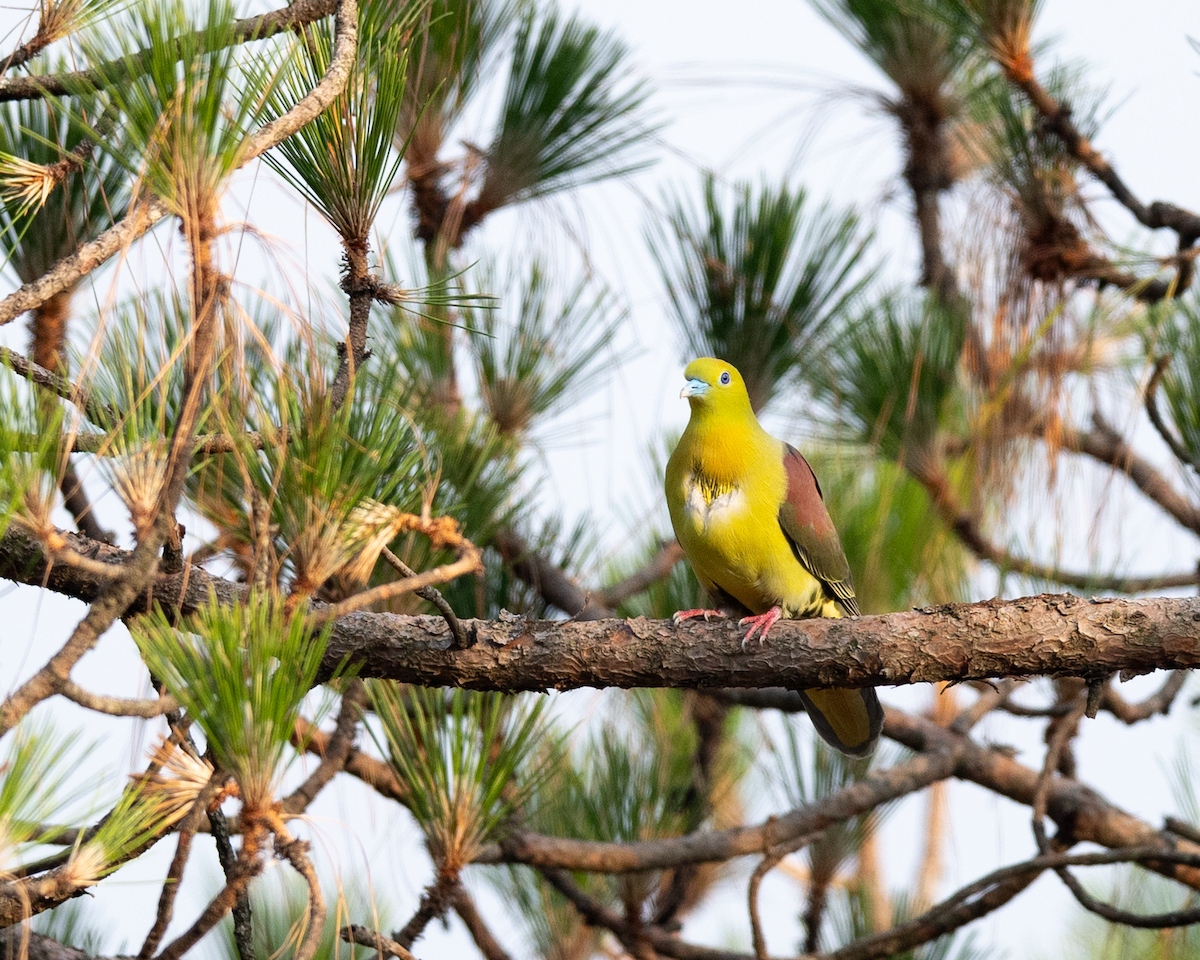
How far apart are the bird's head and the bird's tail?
672mm

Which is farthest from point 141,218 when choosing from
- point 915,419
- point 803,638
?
point 915,419

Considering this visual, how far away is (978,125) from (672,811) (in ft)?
7.51

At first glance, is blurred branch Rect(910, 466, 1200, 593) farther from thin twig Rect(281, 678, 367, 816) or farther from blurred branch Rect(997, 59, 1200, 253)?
thin twig Rect(281, 678, 367, 816)

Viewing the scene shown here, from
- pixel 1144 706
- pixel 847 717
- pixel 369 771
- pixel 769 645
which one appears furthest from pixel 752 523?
pixel 1144 706

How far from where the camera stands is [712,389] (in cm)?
276

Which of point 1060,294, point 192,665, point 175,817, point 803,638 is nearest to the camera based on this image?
point 192,665

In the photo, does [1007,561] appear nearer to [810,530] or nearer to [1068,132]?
[810,530]

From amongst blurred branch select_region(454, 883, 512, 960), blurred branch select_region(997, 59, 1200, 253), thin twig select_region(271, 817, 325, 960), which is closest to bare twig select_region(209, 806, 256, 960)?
thin twig select_region(271, 817, 325, 960)

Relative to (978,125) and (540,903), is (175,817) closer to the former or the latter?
(540,903)

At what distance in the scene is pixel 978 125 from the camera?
3.70m

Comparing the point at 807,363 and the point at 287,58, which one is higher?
the point at 807,363

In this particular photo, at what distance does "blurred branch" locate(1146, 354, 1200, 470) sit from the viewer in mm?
2715

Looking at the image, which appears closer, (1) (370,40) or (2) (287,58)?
(2) (287,58)

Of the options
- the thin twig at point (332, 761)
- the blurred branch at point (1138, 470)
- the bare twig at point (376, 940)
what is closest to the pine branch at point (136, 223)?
the bare twig at point (376, 940)
